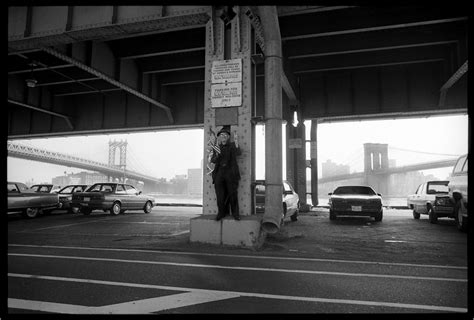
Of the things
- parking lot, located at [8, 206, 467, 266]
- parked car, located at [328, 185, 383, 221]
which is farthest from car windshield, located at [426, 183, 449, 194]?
parking lot, located at [8, 206, 467, 266]

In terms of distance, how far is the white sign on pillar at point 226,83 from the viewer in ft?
24.5

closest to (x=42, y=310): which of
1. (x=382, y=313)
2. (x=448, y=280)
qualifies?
(x=382, y=313)

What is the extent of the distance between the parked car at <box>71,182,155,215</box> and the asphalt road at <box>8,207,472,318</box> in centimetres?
702

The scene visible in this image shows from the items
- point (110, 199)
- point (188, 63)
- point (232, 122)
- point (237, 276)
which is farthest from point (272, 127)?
point (110, 199)

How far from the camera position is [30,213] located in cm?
1442

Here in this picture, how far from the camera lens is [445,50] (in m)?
13.1

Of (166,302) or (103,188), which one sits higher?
(103,188)

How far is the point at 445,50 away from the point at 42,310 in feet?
50.1

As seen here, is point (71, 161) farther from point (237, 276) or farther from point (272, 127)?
point (237, 276)

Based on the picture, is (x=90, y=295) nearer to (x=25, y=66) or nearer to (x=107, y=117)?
(x=25, y=66)

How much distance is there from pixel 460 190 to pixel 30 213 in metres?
15.9

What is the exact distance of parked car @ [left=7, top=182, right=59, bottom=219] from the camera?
44.8 ft

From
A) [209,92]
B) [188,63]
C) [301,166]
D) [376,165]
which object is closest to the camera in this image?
[209,92]

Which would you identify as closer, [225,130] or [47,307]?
[47,307]
